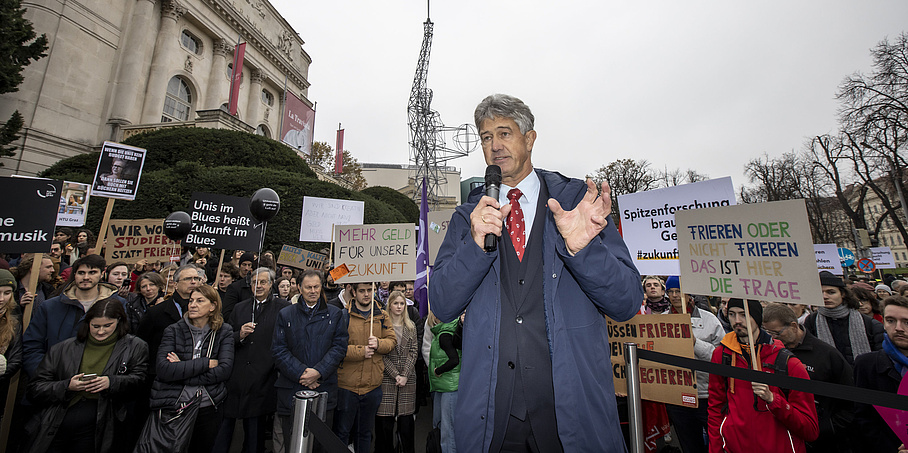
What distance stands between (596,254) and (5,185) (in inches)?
242

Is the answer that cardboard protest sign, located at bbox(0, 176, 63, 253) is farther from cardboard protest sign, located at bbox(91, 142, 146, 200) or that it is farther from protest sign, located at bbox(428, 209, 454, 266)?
protest sign, located at bbox(428, 209, 454, 266)

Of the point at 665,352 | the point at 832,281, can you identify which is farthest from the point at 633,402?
the point at 832,281

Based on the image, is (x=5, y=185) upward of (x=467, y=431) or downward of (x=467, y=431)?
upward

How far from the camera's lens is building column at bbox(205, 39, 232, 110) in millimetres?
27203

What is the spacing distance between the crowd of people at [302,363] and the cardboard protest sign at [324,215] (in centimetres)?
506

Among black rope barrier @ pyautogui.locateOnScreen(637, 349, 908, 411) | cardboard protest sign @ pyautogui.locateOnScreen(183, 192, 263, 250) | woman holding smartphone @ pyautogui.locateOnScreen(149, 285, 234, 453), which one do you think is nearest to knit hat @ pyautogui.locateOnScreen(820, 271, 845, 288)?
black rope barrier @ pyautogui.locateOnScreen(637, 349, 908, 411)

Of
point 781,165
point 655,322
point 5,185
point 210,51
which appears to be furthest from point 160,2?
point 781,165

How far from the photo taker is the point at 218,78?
90.5 ft

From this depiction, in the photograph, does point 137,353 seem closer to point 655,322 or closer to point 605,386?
point 605,386

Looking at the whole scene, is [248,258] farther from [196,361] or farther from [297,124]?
[297,124]

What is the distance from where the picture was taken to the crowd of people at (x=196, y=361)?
10.5 feet

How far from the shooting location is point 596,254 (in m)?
1.50

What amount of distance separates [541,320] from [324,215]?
9.55 metres

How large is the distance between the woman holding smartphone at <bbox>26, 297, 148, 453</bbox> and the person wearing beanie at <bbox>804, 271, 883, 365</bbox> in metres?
7.21
